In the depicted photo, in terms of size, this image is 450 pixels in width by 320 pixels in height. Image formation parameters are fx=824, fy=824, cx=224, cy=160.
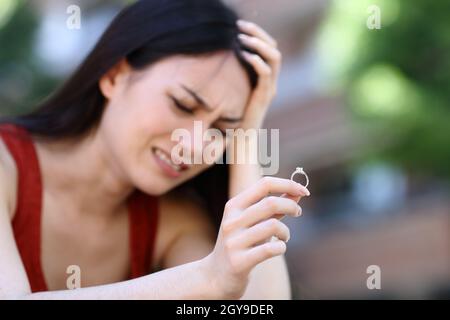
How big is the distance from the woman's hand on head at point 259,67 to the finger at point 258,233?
68 cm

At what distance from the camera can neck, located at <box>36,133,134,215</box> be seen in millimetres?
1539

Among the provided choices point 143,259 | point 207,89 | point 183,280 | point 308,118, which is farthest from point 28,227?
point 308,118

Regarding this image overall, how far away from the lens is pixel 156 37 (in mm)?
1516

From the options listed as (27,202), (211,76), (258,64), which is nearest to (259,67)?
(258,64)

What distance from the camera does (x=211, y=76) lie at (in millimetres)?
1518

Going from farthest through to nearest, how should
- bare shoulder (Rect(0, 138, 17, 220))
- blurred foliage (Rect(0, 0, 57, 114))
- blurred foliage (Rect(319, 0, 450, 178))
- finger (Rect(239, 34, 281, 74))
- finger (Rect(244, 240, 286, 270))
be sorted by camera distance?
blurred foliage (Rect(0, 0, 57, 114))
blurred foliage (Rect(319, 0, 450, 178))
finger (Rect(239, 34, 281, 74))
bare shoulder (Rect(0, 138, 17, 220))
finger (Rect(244, 240, 286, 270))

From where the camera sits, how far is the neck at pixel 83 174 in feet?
5.05

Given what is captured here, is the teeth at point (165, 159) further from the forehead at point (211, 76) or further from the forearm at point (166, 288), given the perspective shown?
the forearm at point (166, 288)

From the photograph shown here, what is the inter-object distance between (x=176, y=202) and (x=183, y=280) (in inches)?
28.2

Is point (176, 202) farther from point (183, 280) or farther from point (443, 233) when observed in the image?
point (443, 233)

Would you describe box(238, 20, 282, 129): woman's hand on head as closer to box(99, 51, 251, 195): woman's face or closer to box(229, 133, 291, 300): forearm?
box(99, 51, 251, 195): woman's face

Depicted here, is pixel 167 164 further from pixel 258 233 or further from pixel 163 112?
pixel 258 233

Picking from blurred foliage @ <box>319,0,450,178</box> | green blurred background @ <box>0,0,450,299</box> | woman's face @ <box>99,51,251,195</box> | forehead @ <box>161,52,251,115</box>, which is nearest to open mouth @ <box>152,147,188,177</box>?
woman's face @ <box>99,51,251,195</box>

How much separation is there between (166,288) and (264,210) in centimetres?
15
